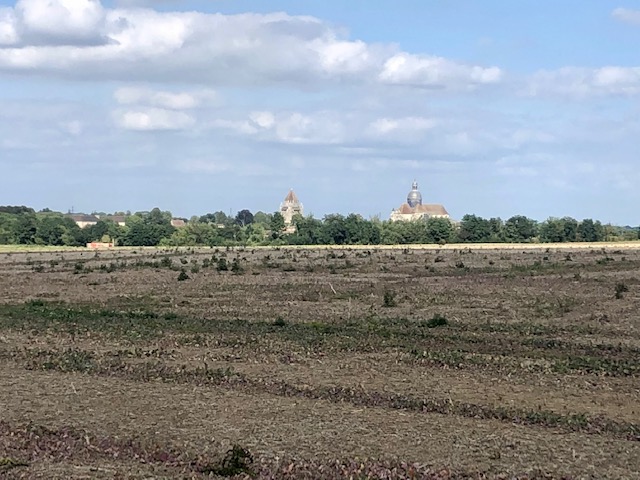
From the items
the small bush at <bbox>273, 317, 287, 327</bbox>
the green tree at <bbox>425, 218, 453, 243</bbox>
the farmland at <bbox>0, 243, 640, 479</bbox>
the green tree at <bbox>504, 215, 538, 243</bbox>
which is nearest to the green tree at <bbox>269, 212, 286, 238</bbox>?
the green tree at <bbox>425, 218, 453, 243</bbox>

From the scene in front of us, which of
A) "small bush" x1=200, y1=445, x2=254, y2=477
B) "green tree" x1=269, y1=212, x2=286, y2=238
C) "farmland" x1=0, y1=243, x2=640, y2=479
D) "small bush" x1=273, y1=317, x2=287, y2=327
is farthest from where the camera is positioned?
"green tree" x1=269, y1=212, x2=286, y2=238

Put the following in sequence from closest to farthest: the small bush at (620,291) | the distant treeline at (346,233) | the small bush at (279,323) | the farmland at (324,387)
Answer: the farmland at (324,387) < the small bush at (279,323) < the small bush at (620,291) < the distant treeline at (346,233)

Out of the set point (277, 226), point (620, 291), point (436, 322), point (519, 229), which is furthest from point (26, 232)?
point (436, 322)

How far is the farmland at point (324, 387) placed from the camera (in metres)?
14.6

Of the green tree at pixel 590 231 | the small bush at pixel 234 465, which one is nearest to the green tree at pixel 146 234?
the green tree at pixel 590 231

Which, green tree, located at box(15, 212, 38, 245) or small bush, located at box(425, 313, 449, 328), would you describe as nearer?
small bush, located at box(425, 313, 449, 328)

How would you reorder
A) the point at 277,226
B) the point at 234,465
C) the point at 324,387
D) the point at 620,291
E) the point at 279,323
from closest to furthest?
1. the point at 234,465
2. the point at 324,387
3. the point at 279,323
4. the point at 620,291
5. the point at 277,226

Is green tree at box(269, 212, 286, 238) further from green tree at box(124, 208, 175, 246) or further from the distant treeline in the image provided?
green tree at box(124, 208, 175, 246)

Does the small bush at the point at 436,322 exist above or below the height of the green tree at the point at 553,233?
below

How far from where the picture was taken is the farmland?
14633mm

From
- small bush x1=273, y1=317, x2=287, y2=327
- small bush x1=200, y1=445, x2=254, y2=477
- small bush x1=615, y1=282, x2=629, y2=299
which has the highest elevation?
small bush x1=615, y1=282, x2=629, y2=299

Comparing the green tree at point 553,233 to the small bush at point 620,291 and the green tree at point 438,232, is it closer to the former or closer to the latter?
the green tree at point 438,232

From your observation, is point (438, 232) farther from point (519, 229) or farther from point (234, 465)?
point (234, 465)

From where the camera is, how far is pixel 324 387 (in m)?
20.9
